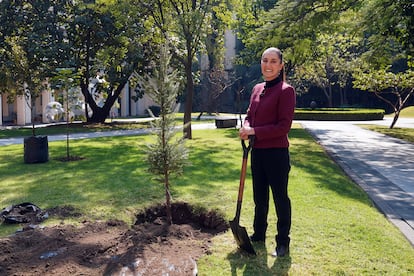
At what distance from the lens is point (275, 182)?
3389mm

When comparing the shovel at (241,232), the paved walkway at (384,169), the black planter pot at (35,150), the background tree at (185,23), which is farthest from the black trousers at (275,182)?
the background tree at (185,23)

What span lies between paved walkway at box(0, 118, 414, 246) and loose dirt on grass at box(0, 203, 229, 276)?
7.85 feet

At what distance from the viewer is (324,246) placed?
3727 millimetres

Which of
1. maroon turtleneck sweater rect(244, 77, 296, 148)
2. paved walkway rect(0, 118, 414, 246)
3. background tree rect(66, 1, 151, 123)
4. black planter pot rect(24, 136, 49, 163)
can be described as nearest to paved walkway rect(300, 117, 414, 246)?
paved walkway rect(0, 118, 414, 246)

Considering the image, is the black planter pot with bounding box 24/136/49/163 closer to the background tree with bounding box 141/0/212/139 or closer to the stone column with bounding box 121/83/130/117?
the background tree with bounding box 141/0/212/139

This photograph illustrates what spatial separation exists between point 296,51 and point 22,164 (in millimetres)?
7410

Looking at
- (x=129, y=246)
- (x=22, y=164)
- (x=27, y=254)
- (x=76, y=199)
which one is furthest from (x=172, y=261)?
(x=22, y=164)

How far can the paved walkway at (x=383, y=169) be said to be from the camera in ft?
16.8

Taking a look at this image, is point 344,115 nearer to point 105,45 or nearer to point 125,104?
point 105,45

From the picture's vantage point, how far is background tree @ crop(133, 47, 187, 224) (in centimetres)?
393

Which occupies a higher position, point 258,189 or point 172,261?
point 258,189

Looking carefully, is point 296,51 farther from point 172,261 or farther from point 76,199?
point 172,261

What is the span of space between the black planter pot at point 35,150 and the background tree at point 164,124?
17.9 ft

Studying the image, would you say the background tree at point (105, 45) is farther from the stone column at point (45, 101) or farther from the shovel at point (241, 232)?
the shovel at point (241, 232)
